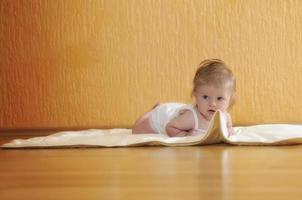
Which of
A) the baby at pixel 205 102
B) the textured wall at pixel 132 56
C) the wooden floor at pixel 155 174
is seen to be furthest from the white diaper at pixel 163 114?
the textured wall at pixel 132 56

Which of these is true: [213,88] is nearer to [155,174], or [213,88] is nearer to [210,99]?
[210,99]

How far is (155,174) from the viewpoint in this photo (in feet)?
3.81

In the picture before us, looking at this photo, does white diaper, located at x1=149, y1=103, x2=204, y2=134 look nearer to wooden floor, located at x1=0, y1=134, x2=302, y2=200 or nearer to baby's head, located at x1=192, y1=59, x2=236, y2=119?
baby's head, located at x1=192, y1=59, x2=236, y2=119

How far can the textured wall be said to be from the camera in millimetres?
3281

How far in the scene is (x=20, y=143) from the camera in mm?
2107

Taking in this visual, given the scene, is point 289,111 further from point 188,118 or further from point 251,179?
point 251,179

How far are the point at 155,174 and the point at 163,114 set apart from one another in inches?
47.1

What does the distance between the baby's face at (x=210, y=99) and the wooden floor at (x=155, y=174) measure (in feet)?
1.21

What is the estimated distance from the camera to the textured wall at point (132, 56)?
10.8ft

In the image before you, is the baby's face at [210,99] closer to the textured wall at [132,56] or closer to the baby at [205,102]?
the baby at [205,102]

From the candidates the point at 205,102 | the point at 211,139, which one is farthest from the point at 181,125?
the point at 211,139

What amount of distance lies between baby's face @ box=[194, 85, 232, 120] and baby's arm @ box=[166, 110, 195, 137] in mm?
47

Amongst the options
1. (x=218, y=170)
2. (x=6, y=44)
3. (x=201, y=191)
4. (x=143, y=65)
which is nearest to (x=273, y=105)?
(x=143, y=65)

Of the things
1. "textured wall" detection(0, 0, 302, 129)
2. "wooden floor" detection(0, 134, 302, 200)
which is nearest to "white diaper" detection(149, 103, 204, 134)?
"wooden floor" detection(0, 134, 302, 200)
